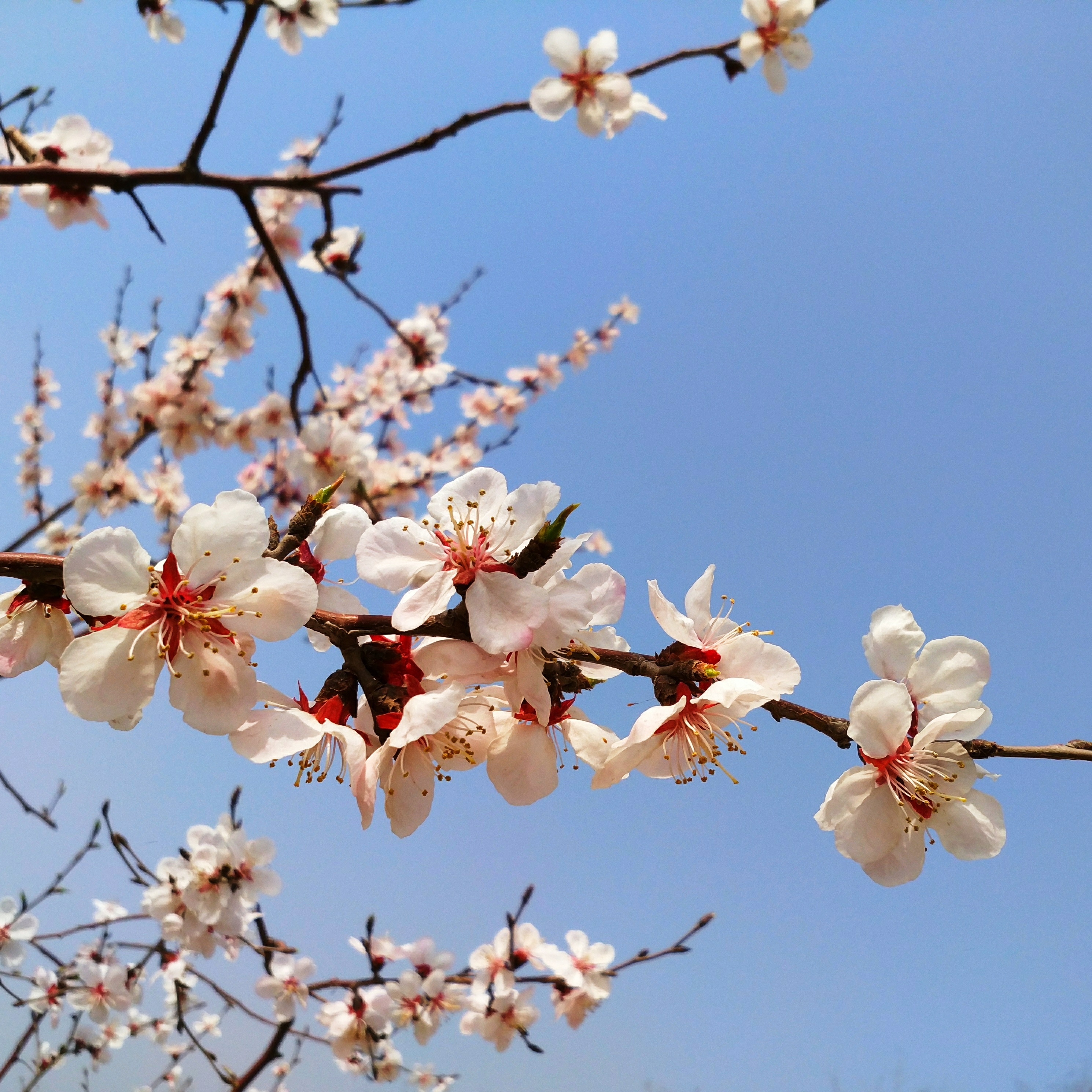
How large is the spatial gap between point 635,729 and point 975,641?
0.58 metres

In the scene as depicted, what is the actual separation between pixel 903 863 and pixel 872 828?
0.31 ft

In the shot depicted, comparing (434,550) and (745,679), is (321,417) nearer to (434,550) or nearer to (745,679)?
(434,550)

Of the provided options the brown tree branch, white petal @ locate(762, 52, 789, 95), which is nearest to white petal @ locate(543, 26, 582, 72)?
white petal @ locate(762, 52, 789, 95)

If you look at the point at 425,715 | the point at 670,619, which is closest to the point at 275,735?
the point at 425,715

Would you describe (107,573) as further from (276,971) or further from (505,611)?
(276,971)

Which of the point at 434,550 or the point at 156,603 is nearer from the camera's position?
the point at 156,603

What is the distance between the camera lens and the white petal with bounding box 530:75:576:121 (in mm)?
2818

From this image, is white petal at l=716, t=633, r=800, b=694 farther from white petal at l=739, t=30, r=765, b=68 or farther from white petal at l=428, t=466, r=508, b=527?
white petal at l=739, t=30, r=765, b=68

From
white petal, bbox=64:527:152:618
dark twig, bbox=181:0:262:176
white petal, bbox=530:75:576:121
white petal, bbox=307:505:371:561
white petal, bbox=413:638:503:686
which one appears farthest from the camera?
white petal, bbox=530:75:576:121

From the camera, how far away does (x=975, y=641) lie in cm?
116

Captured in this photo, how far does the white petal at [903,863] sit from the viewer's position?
3.86ft

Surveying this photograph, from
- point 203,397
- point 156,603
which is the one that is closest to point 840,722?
point 156,603

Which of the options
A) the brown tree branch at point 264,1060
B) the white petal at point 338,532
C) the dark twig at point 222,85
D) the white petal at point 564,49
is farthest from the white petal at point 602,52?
the brown tree branch at point 264,1060

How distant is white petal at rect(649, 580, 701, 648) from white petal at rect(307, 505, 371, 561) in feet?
1.69
